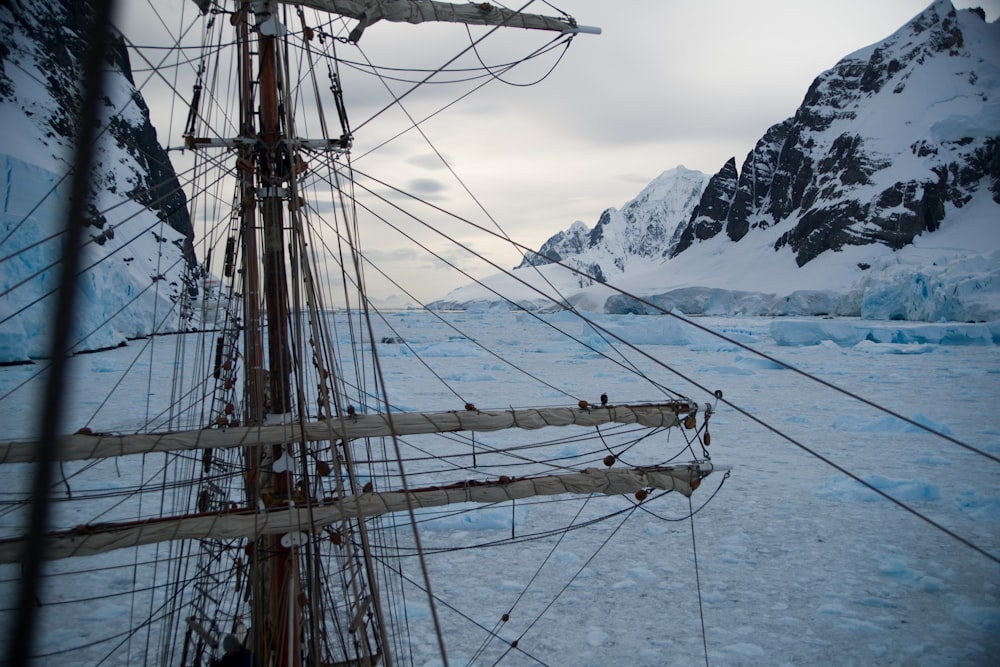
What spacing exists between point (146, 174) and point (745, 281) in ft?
272

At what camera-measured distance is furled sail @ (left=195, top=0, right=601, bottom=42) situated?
25.7 feet

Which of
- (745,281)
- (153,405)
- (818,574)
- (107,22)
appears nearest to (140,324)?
(153,405)

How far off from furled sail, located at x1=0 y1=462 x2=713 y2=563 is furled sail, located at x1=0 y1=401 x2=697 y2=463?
637mm

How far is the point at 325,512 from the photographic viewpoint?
6.40m

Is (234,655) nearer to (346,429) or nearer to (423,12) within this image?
(346,429)

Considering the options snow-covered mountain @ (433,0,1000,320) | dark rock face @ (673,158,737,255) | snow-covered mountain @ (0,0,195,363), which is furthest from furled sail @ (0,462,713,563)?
dark rock face @ (673,158,737,255)

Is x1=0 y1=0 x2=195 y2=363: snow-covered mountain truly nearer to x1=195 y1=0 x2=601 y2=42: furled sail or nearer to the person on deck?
x1=195 y1=0 x2=601 y2=42: furled sail

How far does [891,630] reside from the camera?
712 centimetres

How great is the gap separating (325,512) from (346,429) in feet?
2.69

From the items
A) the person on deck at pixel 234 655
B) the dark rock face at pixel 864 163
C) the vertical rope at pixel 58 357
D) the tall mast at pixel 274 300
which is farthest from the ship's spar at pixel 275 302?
the dark rock face at pixel 864 163

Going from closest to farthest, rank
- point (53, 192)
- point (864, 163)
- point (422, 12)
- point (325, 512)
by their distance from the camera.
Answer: point (325, 512)
point (422, 12)
point (53, 192)
point (864, 163)

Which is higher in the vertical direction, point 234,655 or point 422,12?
point 422,12

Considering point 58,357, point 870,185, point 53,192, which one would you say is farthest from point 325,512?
point 870,185

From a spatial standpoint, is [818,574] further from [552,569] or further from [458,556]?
[458,556]
